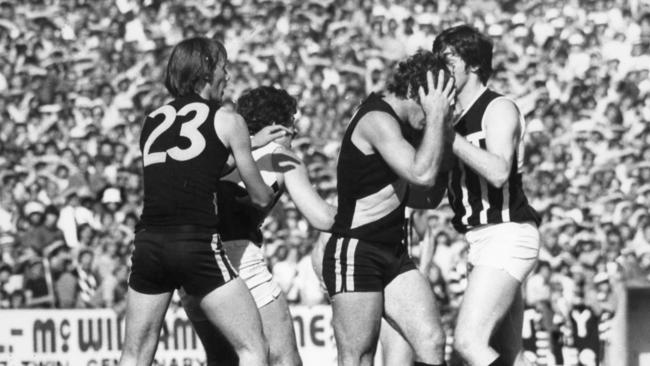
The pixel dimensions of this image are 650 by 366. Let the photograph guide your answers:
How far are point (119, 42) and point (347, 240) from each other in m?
15.9

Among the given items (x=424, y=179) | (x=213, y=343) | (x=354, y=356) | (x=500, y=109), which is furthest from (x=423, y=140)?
(x=213, y=343)

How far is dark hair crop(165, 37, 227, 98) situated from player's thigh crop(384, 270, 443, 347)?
1519mm

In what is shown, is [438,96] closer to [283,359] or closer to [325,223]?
[325,223]

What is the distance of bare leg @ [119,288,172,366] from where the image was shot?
7.12 meters

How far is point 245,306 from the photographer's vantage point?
Result: 704 centimetres

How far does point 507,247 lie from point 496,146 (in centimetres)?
56

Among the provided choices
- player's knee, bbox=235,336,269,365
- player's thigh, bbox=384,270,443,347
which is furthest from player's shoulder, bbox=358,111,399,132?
player's knee, bbox=235,336,269,365

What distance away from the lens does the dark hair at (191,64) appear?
7258 mm

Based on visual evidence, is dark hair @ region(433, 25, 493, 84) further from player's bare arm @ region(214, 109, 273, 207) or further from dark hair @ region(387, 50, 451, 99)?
player's bare arm @ region(214, 109, 273, 207)

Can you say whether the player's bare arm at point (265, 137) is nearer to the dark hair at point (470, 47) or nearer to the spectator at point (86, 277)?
the dark hair at point (470, 47)

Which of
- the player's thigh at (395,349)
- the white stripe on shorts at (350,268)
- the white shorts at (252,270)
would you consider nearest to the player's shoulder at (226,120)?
the white stripe on shorts at (350,268)

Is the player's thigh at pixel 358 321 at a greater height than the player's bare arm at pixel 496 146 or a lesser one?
lesser

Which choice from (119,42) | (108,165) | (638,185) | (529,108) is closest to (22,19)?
(119,42)

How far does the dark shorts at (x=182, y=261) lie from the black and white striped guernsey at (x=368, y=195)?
77cm
